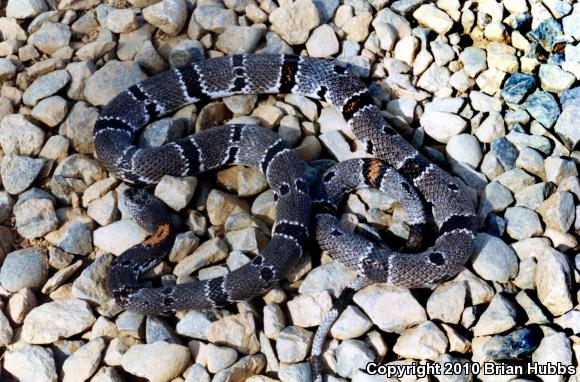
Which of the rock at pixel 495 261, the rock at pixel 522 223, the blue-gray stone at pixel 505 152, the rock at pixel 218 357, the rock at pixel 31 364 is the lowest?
the rock at pixel 31 364

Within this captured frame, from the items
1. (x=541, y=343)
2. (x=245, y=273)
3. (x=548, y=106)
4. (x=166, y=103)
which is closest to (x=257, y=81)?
(x=166, y=103)

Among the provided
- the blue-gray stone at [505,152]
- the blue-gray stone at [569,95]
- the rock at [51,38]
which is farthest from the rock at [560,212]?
the rock at [51,38]

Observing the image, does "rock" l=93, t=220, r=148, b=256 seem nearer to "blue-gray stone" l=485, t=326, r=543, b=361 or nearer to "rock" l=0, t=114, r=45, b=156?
"rock" l=0, t=114, r=45, b=156

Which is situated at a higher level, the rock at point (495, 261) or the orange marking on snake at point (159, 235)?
the rock at point (495, 261)

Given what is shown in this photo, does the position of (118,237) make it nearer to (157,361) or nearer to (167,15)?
(157,361)

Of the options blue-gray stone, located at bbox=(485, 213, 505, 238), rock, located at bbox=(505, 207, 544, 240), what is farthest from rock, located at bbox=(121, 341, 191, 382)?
rock, located at bbox=(505, 207, 544, 240)

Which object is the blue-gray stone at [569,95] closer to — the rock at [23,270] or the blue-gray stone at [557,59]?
the blue-gray stone at [557,59]

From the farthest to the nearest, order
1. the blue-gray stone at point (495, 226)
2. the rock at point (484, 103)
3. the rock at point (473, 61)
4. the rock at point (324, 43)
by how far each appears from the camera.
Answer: the rock at point (324, 43) < the rock at point (473, 61) < the rock at point (484, 103) < the blue-gray stone at point (495, 226)
